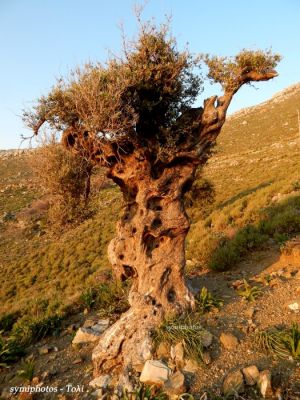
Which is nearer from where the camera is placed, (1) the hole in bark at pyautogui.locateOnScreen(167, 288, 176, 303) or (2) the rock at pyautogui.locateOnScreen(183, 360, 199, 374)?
(2) the rock at pyautogui.locateOnScreen(183, 360, 199, 374)

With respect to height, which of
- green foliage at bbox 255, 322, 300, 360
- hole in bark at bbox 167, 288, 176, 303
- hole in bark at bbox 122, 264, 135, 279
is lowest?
green foliage at bbox 255, 322, 300, 360

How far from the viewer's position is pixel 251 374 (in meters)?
5.20

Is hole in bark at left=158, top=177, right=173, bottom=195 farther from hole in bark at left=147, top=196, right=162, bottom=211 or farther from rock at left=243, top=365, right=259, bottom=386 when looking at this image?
rock at left=243, top=365, right=259, bottom=386

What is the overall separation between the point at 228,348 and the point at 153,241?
2.98 metres

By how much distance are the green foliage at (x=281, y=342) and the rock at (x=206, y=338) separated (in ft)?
2.82

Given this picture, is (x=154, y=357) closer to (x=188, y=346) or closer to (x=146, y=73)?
(x=188, y=346)

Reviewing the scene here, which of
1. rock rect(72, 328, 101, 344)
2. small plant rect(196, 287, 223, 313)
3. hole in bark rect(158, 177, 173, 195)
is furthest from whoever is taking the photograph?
rock rect(72, 328, 101, 344)

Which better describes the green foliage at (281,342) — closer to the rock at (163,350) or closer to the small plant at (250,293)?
the small plant at (250,293)

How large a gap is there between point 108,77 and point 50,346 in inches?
274

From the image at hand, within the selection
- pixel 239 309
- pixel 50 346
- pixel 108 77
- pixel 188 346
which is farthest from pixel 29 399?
pixel 108 77

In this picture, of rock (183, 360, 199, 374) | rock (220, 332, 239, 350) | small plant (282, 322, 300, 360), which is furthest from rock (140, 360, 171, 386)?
small plant (282, 322, 300, 360)

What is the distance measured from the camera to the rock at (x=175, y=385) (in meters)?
5.27

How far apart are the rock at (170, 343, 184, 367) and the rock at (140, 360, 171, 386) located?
24cm

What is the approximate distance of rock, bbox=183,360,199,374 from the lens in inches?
225
